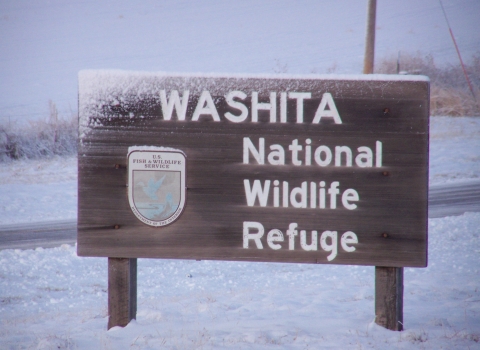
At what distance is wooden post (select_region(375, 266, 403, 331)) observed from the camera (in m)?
3.68

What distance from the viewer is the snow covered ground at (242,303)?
360 centimetres

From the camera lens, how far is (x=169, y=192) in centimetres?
369

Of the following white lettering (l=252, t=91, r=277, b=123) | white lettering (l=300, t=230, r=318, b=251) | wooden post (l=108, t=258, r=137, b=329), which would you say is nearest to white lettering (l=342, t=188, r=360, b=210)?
white lettering (l=300, t=230, r=318, b=251)

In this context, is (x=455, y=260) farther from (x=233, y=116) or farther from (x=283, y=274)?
(x=233, y=116)

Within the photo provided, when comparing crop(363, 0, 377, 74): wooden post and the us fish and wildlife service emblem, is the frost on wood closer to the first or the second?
the us fish and wildlife service emblem

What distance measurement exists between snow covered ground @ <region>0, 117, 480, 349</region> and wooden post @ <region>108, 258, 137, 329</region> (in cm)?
10

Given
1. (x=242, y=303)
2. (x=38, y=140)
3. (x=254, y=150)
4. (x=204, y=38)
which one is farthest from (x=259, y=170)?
(x=204, y=38)

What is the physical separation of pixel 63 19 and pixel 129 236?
215 ft

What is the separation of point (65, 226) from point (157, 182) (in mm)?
9569

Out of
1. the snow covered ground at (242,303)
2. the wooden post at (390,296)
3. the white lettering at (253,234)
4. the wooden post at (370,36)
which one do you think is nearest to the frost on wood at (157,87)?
the white lettering at (253,234)

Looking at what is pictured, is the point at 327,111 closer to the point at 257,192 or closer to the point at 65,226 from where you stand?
the point at 257,192

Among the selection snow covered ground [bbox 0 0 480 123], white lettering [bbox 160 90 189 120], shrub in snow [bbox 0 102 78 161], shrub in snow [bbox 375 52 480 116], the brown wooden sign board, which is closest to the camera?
the brown wooden sign board

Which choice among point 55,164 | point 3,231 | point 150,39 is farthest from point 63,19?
point 3,231

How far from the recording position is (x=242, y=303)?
197 inches
